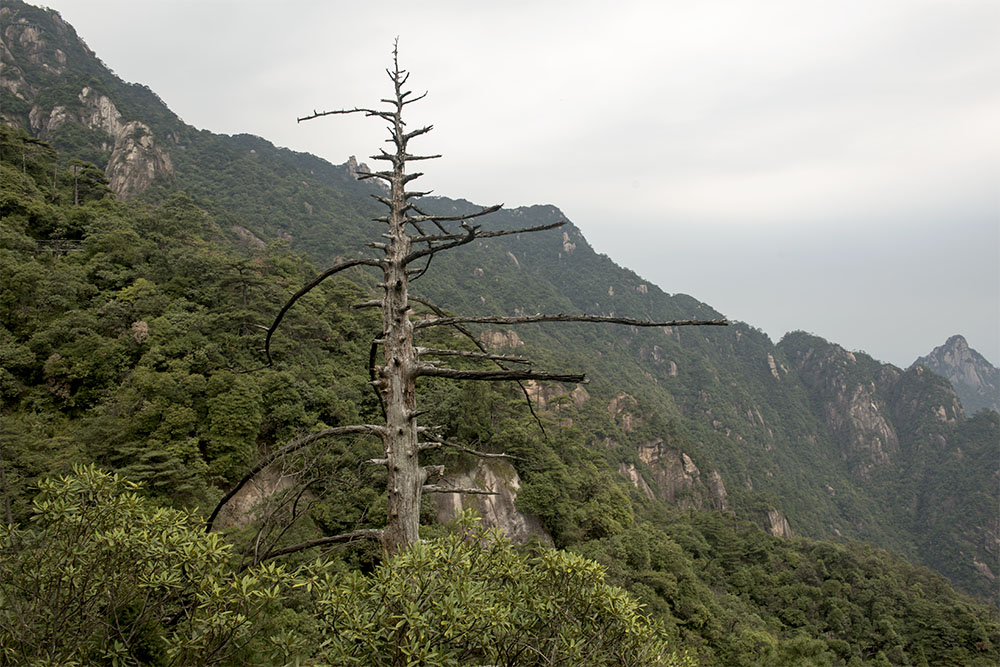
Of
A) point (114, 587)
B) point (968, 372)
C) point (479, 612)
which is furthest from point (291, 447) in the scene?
point (968, 372)

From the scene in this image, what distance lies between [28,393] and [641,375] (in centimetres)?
9426

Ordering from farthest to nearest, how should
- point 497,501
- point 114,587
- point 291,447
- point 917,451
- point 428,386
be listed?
point 917,451
point 428,386
point 497,501
point 291,447
point 114,587

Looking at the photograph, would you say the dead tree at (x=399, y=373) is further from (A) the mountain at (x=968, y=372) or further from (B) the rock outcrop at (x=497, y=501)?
(A) the mountain at (x=968, y=372)

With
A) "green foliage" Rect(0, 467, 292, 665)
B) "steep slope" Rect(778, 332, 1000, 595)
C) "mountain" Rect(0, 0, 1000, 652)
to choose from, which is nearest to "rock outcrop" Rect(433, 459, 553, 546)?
"mountain" Rect(0, 0, 1000, 652)

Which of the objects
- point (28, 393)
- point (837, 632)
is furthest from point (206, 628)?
point (837, 632)

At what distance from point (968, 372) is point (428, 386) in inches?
9567

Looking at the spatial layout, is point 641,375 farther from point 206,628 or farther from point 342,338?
point 206,628

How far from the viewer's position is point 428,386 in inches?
826

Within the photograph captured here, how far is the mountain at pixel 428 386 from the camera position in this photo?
12953 millimetres

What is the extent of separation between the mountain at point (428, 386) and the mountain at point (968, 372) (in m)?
92.7

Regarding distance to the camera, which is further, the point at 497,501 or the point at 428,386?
the point at 428,386

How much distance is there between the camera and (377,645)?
2.53m

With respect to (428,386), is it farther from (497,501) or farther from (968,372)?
(968,372)

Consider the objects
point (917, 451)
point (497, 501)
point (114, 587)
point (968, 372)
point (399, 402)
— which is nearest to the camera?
point (114, 587)
